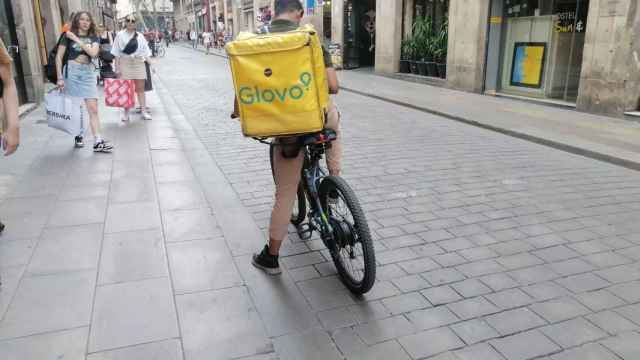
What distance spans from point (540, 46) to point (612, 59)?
261 centimetres

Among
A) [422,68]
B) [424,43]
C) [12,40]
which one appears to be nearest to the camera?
[12,40]

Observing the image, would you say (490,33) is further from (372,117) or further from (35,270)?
(35,270)

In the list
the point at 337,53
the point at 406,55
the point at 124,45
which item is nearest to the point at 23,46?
the point at 124,45

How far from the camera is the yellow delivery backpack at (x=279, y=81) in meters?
2.86

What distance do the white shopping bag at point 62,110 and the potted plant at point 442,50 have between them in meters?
11.4

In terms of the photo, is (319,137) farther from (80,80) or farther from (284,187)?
(80,80)

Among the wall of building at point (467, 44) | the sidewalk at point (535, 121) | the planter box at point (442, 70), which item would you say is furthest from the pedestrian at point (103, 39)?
the planter box at point (442, 70)

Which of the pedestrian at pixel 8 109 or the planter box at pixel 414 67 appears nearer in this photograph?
the pedestrian at pixel 8 109

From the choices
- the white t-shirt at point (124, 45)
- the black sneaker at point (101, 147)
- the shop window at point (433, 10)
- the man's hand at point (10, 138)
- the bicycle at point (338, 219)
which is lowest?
the black sneaker at point (101, 147)

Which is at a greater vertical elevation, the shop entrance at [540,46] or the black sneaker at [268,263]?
the shop entrance at [540,46]

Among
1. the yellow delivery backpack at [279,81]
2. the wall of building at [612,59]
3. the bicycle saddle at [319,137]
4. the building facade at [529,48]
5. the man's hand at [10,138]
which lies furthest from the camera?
the building facade at [529,48]

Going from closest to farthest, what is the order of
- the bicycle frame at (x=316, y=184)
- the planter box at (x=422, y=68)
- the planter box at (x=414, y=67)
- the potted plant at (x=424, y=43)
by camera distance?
the bicycle frame at (x=316, y=184) → the potted plant at (x=424, y=43) → the planter box at (x=422, y=68) → the planter box at (x=414, y=67)

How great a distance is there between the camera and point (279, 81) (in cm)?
291

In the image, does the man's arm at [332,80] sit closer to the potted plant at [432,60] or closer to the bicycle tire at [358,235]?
the bicycle tire at [358,235]
